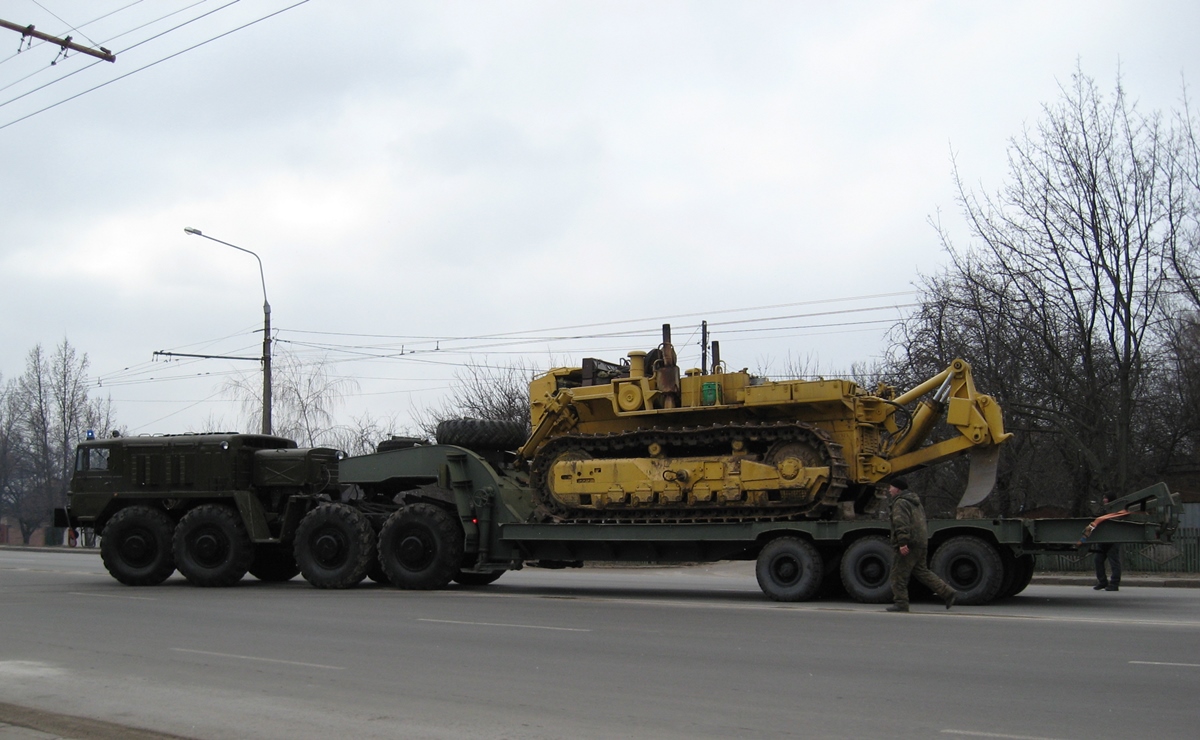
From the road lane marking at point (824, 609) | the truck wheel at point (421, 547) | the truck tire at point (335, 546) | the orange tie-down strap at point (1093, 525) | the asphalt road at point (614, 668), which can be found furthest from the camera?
the truck tire at point (335, 546)

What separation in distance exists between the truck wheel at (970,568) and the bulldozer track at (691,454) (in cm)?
169

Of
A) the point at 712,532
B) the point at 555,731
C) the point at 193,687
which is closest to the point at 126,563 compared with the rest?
the point at 712,532

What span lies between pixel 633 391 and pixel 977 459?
5.02m

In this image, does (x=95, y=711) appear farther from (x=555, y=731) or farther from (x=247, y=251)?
(x=247, y=251)

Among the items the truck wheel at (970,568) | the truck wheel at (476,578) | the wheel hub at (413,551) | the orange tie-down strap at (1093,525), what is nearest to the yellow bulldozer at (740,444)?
the truck wheel at (970,568)

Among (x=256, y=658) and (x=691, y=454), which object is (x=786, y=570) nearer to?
(x=691, y=454)

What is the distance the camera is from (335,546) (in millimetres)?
18609

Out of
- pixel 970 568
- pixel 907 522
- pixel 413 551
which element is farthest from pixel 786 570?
pixel 413 551

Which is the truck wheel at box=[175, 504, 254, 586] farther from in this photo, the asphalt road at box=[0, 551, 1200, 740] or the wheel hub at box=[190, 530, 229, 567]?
the asphalt road at box=[0, 551, 1200, 740]

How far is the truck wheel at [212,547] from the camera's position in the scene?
62.9 ft

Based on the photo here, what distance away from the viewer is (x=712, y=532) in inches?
620

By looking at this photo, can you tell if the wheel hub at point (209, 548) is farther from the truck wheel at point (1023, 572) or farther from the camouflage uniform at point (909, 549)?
the truck wheel at point (1023, 572)

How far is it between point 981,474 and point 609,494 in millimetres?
5318

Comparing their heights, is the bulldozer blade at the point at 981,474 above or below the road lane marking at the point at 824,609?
above
